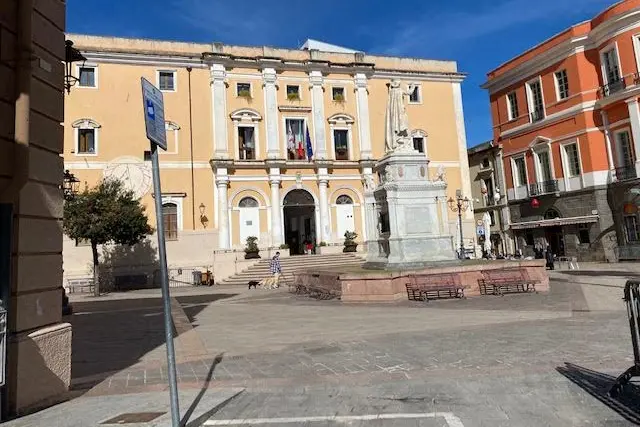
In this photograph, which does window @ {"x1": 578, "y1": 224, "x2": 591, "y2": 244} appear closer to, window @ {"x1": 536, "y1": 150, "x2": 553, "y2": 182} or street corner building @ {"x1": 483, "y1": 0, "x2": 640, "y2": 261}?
street corner building @ {"x1": 483, "y1": 0, "x2": 640, "y2": 261}

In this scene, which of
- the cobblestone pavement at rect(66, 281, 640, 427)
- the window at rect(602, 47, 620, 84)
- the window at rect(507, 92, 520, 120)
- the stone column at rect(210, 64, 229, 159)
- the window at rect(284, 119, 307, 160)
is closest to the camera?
the cobblestone pavement at rect(66, 281, 640, 427)

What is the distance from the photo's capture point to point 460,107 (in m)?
38.0

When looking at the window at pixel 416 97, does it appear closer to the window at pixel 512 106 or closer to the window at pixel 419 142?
the window at pixel 419 142

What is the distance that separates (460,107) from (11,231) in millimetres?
37127

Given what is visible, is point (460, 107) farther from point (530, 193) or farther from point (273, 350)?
point (273, 350)

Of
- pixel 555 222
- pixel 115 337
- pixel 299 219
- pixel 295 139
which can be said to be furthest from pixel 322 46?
pixel 115 337

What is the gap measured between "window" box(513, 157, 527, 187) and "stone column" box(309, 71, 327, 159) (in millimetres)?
15067

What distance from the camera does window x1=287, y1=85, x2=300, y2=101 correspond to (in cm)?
3375

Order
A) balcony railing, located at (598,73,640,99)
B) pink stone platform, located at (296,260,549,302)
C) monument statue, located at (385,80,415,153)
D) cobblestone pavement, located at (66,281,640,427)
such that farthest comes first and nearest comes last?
balcony railing, located at (598,73,640,99), monument statue, located at (385,80,415,153), pink stone platform, located at (296,260,549,302), cobblestone pavement, located at (66,281,640,427)

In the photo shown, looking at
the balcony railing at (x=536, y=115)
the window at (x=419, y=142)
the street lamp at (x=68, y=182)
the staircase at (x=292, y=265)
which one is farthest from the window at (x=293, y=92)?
the balcony railing at (x=536, y=115)

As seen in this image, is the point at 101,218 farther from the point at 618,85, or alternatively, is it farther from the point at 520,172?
the point at 618,85

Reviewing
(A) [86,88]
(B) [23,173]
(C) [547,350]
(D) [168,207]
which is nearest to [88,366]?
(B) [23,173]

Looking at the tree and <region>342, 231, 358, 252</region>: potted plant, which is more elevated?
the tree

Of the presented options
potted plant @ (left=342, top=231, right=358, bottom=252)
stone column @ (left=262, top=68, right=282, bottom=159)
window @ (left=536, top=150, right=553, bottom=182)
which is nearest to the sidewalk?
potted plant @ (left=342, top=231, right=358, bottom=252)
